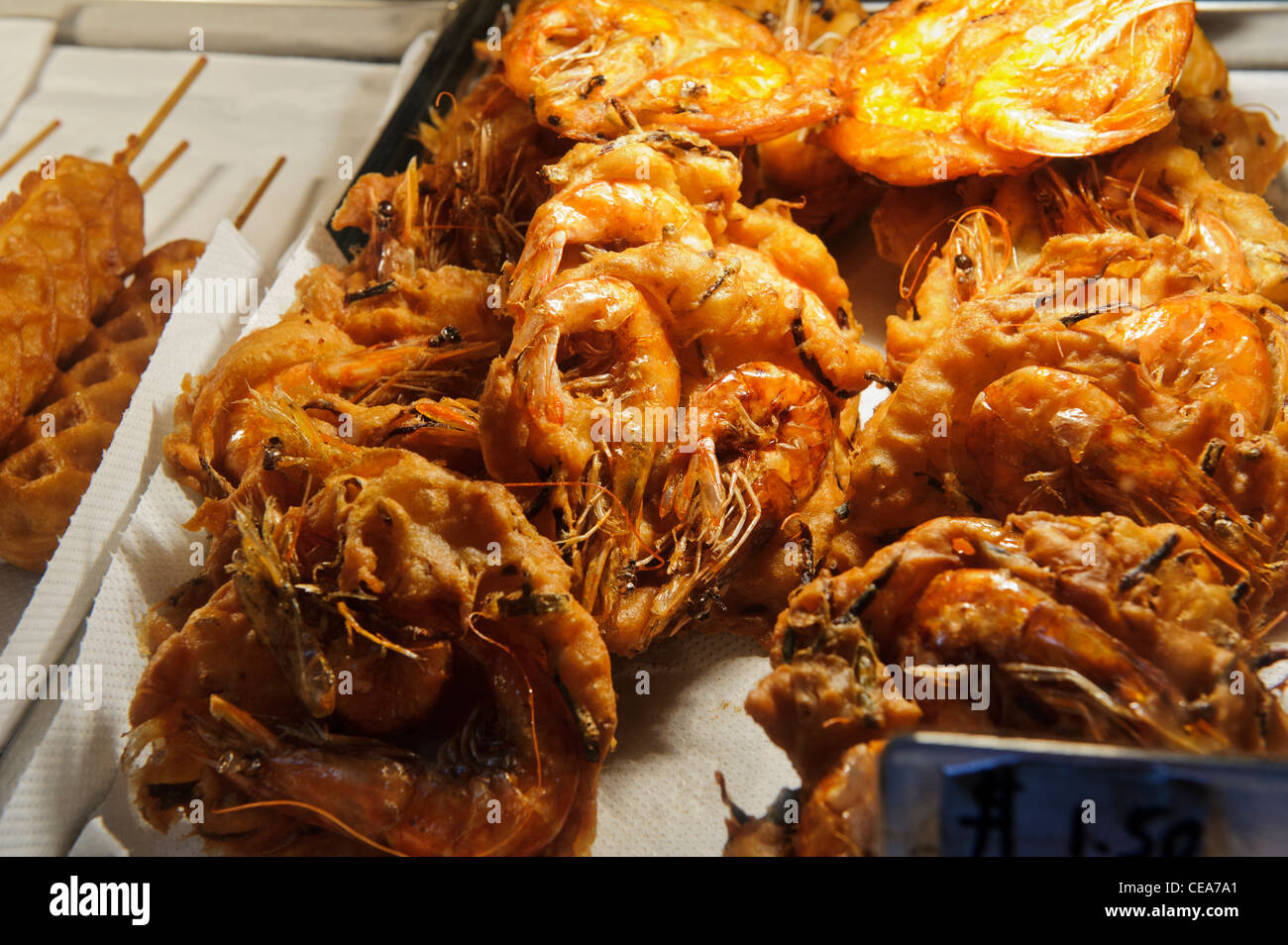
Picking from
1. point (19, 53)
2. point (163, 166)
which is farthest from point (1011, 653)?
point (19, 53)

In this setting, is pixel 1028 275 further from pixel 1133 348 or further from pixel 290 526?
pixel 290 526

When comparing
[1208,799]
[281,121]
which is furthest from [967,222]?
[281,121]

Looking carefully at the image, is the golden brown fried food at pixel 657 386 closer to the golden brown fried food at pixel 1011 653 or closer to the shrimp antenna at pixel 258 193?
the golden brown fried food at pixel 1011 653

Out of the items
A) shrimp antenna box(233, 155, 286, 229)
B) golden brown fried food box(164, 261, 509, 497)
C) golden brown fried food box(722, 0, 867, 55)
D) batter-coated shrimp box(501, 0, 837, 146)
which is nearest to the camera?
golden brown fried food box(164, 261, 509, 497)

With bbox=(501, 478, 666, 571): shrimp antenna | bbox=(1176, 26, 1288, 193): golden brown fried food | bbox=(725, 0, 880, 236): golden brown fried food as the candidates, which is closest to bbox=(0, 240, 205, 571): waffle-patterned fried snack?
bbox=(501, 478, 666, 571): shrimp antenna
